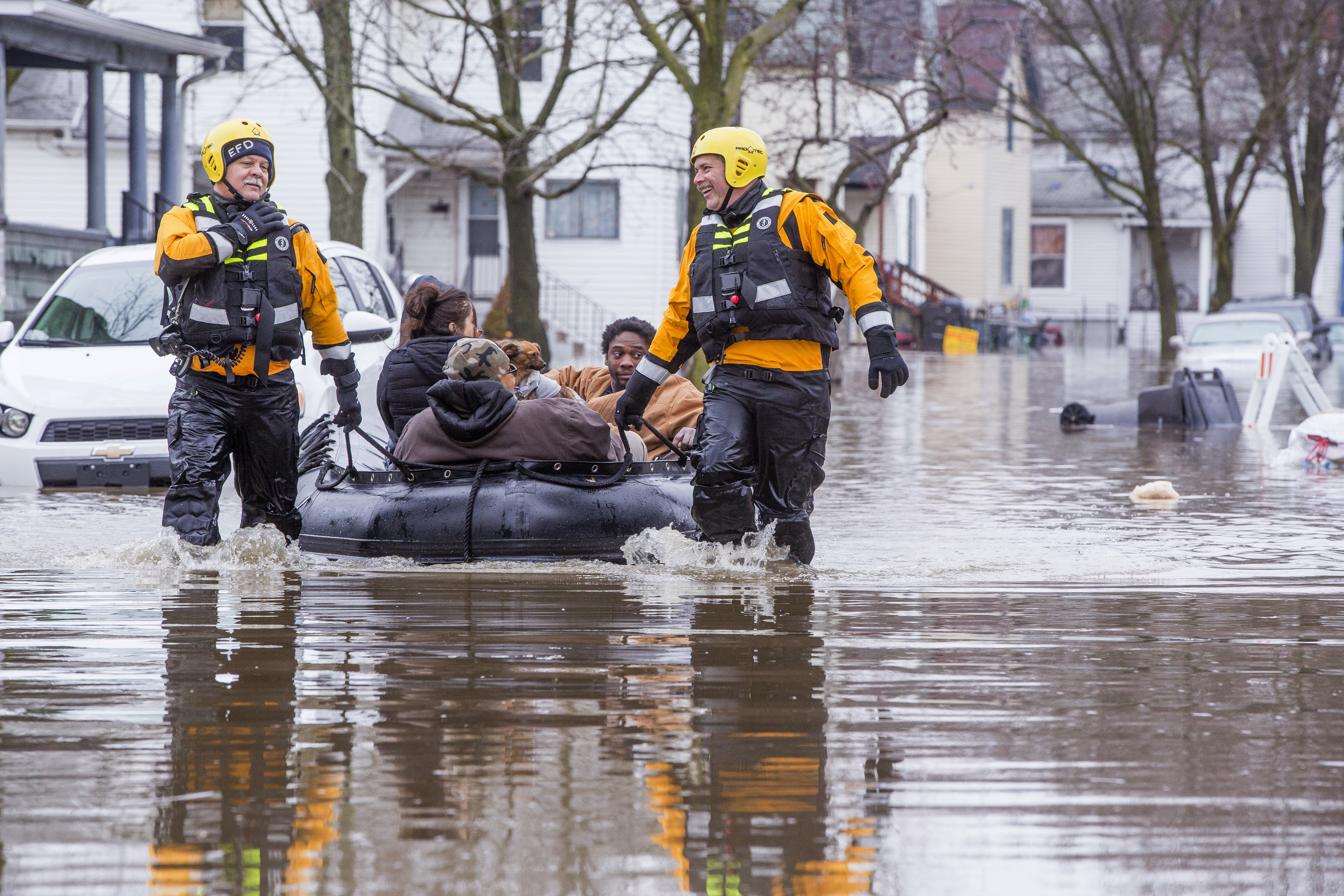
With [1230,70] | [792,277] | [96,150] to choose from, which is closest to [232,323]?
[792,277]

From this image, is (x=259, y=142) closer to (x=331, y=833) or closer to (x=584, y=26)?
(x=331, y=833)

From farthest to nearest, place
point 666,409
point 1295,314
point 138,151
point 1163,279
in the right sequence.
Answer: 1. point 1163,279
2. point 1295,314
3. point 138,151
4. point 666,409

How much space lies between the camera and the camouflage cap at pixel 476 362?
24.2 ft

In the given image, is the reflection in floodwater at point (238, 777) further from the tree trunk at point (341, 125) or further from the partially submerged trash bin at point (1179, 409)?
the tree trunk at point (341, 125)

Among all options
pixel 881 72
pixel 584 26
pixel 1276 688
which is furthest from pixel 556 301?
pixel 1276 688

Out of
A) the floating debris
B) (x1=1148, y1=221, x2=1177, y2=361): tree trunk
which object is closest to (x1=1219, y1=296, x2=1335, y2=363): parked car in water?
(x1=1148, y1=221, x2=1177, y2=361): tree trunk

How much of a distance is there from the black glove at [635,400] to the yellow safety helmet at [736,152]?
937 mm

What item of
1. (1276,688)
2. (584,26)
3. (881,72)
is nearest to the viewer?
(1276,688)

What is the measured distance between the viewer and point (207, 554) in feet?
23.5

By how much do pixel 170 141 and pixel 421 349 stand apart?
13.9 m

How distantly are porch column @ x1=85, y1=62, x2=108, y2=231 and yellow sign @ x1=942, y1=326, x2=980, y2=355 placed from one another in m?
25.6

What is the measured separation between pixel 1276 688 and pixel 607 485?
330 centimetres

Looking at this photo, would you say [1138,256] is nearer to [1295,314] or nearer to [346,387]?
[1295,314]

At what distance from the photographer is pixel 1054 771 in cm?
392
